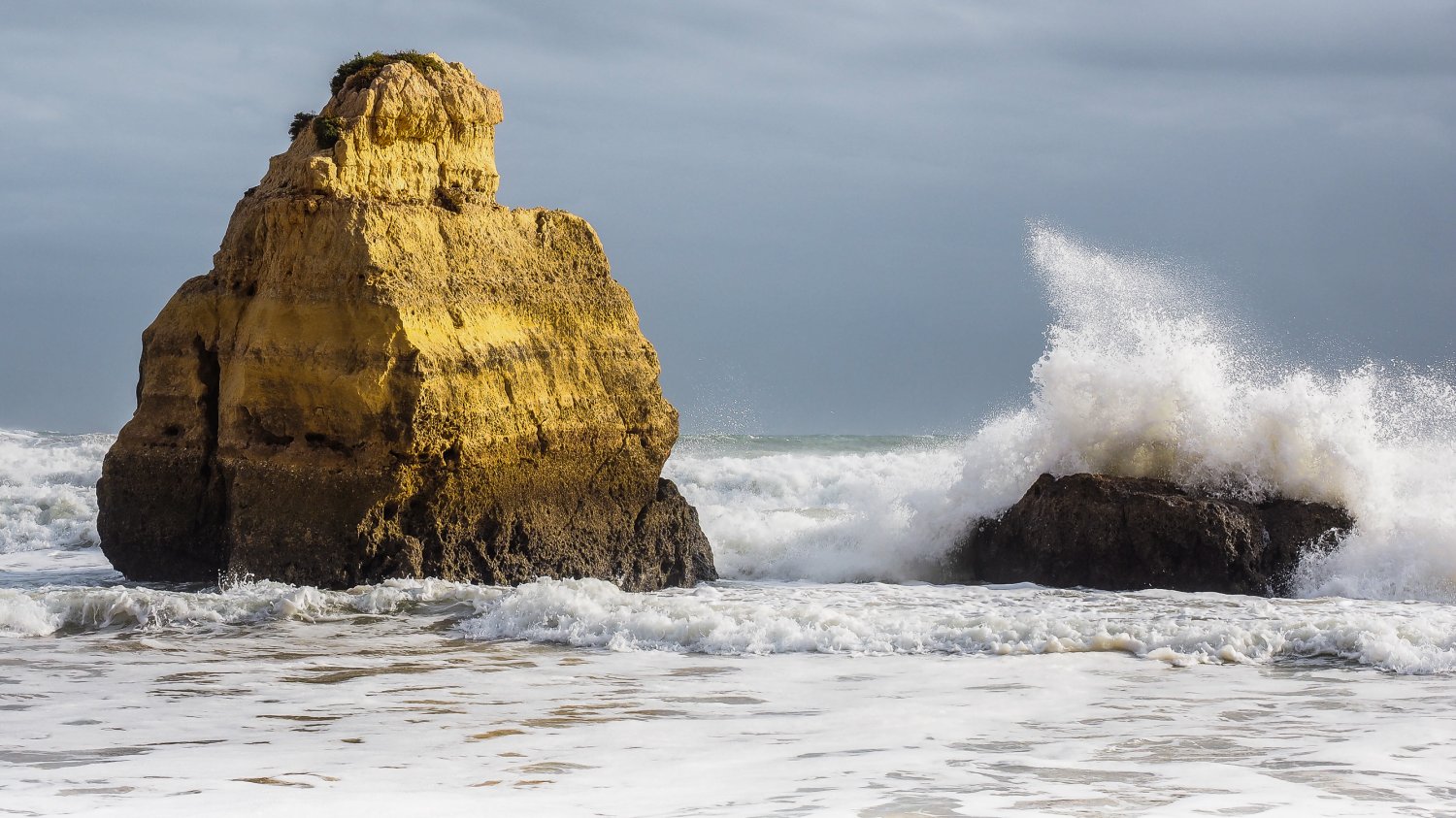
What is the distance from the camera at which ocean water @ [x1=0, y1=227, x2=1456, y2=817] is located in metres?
6.25

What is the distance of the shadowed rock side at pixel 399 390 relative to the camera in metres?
10.9

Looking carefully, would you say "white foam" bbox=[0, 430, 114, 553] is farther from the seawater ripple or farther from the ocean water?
the seawater ripple

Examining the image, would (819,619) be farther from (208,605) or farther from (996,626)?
(208,605)

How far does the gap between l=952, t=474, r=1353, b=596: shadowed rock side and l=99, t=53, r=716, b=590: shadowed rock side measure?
3.23m

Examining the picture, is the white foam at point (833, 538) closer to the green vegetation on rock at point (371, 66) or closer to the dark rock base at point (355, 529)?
the dark rock base at point (355, 529)

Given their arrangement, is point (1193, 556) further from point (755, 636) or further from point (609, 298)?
point (609, 298)

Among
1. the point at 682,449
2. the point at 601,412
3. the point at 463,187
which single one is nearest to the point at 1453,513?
the point at 601,412

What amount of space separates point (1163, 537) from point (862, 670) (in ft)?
13.9

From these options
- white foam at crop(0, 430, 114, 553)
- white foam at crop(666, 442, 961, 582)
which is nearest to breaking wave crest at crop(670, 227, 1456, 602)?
white foam at crop(666, 442, 961, 582)

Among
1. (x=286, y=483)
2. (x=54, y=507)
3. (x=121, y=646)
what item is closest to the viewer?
(x=121, y=646)

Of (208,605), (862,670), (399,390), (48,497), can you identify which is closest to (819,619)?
(862,670)

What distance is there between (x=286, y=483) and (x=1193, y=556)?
7.44 m

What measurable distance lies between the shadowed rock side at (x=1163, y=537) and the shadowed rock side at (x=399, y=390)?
3232mm

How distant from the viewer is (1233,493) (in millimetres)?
12664
